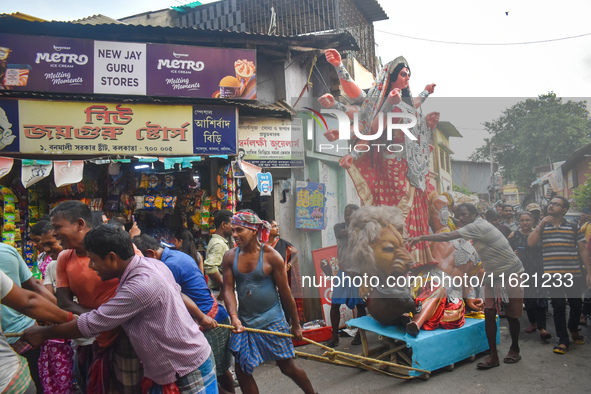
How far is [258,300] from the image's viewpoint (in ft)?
11.7

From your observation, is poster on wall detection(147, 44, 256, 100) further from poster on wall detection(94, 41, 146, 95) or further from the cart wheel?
the cart wheel

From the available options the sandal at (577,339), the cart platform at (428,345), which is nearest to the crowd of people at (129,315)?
the cart platform at (428,345)

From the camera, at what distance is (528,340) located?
5.67m

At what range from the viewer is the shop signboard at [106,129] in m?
6.82

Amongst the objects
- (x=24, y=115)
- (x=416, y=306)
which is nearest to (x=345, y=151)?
(x=416, y=306)

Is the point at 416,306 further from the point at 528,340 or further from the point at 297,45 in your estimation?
the point at 297,45

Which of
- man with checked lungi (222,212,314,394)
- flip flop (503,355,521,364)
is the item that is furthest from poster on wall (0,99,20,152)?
flip flop (503,355,521,364)

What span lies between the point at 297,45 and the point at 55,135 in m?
4.65

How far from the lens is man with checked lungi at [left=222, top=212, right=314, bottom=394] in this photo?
3.47 m

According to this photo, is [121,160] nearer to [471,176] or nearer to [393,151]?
[393,151]

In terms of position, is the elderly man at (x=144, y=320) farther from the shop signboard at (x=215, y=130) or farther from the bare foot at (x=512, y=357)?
the shop signboard at (x=215, y=130)

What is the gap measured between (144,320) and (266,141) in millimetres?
5899

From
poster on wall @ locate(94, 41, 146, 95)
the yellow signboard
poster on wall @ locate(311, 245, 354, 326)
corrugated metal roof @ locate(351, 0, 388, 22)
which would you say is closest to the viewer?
poster on wall @ locate(311, 245, 354, 326)

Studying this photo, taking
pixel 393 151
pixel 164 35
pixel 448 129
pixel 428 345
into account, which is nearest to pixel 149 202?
pixel 164 35
